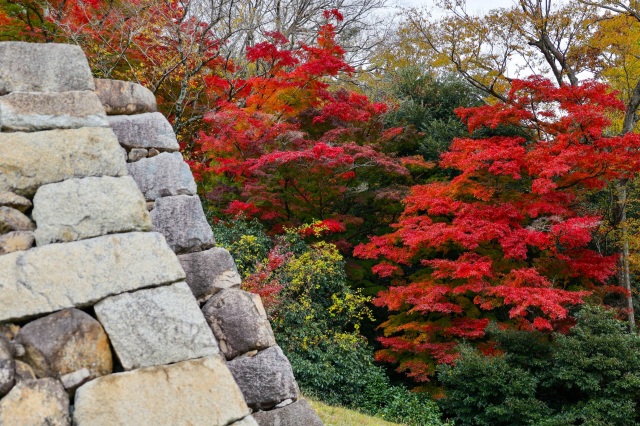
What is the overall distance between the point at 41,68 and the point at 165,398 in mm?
1753

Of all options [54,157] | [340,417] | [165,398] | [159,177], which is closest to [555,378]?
[340,417]

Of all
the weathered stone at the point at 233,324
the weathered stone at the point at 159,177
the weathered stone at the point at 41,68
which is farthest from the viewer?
the weathered stone at the point at 159,177

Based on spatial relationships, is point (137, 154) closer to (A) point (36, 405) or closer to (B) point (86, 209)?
(B) point (86, 209)

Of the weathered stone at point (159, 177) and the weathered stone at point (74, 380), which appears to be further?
the weathered stone at point (159, 177)

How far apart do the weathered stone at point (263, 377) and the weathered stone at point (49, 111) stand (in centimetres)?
164

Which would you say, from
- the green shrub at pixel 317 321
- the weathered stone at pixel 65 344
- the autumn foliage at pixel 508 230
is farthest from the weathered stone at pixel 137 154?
the autumn foliage at pixel 508 230

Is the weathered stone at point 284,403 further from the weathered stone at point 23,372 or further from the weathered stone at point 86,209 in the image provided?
the weathered stone at point 23,372

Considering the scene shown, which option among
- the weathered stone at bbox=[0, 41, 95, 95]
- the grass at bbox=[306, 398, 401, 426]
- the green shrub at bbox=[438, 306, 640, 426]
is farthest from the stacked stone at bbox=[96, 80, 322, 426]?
the green shrub at bbox=[438, 306, 640, 426]

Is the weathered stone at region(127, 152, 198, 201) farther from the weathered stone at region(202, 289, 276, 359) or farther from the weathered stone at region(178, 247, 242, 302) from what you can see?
the weathered stone at region(202, 289, 276, 359)

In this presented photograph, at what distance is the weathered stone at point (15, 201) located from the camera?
86.7 inches

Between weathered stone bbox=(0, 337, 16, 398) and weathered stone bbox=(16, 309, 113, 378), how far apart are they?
0.06m

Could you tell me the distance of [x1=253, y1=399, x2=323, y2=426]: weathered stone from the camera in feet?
11.1

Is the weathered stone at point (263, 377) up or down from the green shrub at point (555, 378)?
up

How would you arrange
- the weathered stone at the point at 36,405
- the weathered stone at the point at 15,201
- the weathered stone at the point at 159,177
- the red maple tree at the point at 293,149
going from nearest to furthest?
1. the weathered stone at the point at 36,405
2. the weathered stone at the point at 15,201
3. the weathered stone at the point at 159,177
4. the red maple tree at the point at 293,149
